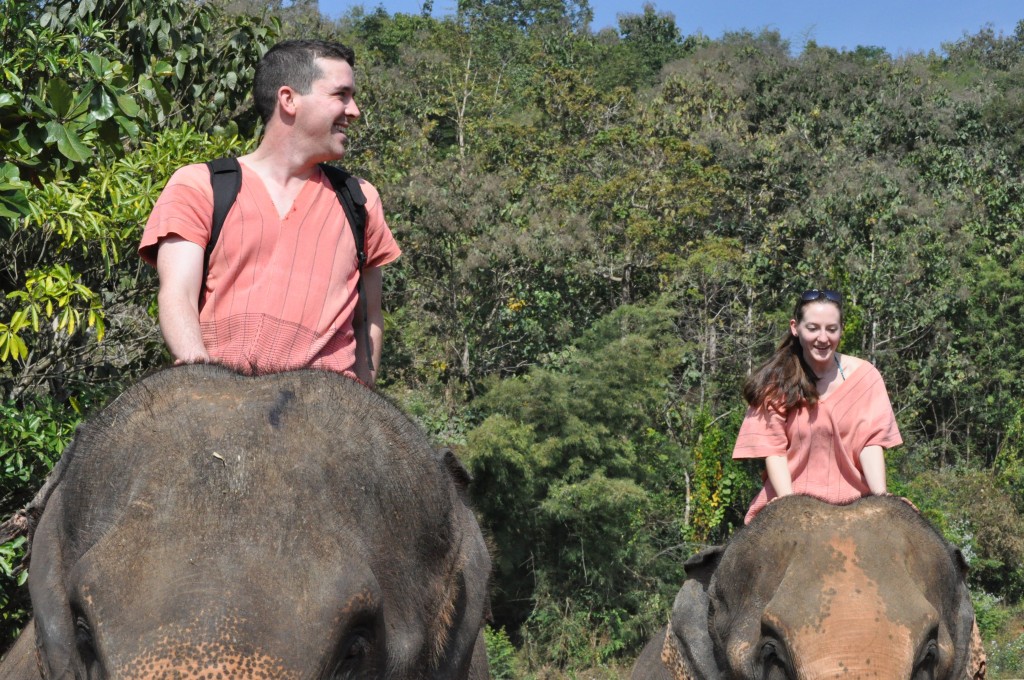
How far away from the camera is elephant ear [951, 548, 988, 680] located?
364 centimetres

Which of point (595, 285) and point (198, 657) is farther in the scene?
point (595, 285)

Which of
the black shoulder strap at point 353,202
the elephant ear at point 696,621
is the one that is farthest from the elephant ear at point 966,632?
the black shoulder strap at point 353,202

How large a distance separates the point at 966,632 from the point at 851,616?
467 mm

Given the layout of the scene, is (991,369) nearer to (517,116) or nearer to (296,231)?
(517,116)

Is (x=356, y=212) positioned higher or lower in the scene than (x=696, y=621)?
higher

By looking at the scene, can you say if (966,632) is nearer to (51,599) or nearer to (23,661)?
(23,661)

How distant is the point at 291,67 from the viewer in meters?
2.19

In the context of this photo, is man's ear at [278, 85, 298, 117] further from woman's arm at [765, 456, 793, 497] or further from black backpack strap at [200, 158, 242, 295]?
woman's arm at [765, 456, 793, 497]

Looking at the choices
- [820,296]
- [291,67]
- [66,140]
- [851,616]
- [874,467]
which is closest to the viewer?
[291,67]

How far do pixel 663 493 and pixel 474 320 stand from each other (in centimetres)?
307

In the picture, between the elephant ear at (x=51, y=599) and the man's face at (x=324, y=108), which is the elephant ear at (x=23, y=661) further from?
the man's face at (x=324, y=108)

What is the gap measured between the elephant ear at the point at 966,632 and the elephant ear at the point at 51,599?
2759mm

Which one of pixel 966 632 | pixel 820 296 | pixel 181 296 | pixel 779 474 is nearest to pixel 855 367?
pixel 820 296

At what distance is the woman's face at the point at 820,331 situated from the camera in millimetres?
4211
